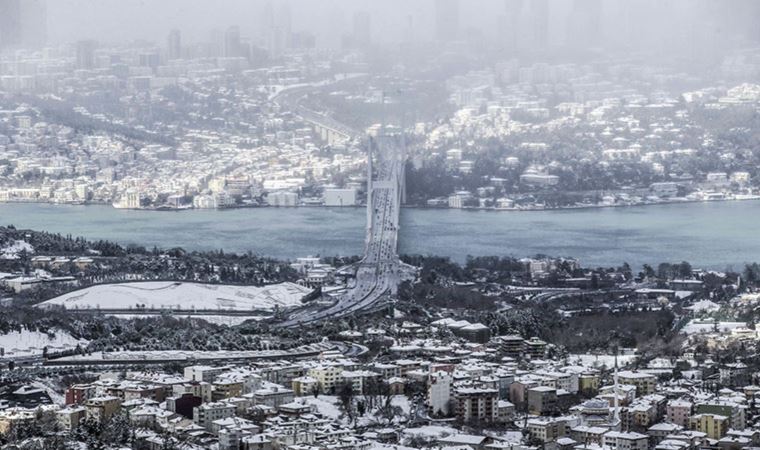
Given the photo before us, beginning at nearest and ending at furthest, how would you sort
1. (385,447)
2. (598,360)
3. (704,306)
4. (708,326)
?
(385,447) < (598,360) < (708,326) < (704,306)

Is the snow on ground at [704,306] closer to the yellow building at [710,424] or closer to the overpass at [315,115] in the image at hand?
the yellow building at [710,424]

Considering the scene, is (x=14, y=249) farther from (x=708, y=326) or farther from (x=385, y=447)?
(x=385, y=447)

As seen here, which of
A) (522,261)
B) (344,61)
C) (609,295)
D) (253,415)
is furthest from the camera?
(344,61)

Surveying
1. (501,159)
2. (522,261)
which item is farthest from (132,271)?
(501,159)

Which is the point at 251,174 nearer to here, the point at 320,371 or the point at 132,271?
the point at 132,271

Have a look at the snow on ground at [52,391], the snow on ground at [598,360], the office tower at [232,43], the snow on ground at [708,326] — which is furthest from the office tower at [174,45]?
the snow on ground at [52,391]

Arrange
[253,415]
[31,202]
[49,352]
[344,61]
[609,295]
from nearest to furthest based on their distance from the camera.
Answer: [253,415]
[49,352]
[609,295]
[31,202]
[344,61]

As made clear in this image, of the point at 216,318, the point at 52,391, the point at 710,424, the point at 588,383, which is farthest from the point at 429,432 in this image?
the point at 216,318
